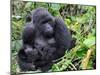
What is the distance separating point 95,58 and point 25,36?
0.96 m

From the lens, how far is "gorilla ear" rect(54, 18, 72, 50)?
263cm

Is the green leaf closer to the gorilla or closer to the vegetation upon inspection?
the vegetation

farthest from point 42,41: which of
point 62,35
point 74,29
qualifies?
point 74,29

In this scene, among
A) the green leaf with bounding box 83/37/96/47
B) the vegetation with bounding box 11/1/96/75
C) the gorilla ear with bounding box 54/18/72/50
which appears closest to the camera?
the vegetation with bounding box 11/1/96/75

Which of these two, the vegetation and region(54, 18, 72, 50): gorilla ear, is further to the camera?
region(54, 18, 72, 50): gorilla ear

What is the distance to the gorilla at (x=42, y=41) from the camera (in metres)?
2.52

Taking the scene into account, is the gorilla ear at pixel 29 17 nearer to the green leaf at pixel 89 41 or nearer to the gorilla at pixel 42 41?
the gorilla at pixel 42 41

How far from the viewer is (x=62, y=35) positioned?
266 cm

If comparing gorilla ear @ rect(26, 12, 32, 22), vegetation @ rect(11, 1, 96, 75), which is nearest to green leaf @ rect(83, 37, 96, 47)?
vegetation @ rect(11, 1, 96, 75)

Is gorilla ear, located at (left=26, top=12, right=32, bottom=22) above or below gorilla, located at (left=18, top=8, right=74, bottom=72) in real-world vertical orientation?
above

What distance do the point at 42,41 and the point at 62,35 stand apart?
0.86 feet

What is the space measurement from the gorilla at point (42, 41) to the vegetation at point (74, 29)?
0.06 meters

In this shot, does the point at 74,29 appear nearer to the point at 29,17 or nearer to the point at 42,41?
the point at 42,41

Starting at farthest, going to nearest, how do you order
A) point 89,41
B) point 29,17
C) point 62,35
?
point 89,41, point 62,35, point 29,17
